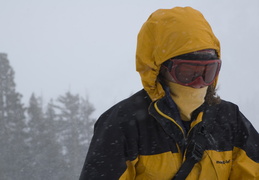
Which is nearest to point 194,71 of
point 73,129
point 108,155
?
point 108,155

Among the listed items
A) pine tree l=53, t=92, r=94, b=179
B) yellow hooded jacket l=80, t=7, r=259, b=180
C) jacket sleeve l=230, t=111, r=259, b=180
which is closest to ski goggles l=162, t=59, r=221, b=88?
yellow hooded jacket l=80, t=7, r=259, b=180

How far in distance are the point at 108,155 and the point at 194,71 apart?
917mm

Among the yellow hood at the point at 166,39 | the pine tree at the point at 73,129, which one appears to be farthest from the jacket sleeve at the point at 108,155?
the pine tree at the point at 73,129

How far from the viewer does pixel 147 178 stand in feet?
8.35

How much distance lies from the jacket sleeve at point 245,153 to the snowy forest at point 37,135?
94.1 ft

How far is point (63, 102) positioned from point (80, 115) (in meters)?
2.05

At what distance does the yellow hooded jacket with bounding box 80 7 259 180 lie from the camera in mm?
2482

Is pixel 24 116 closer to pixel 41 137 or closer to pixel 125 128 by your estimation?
pixel 41 137

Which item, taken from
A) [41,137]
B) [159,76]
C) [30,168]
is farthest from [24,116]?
[159,76]

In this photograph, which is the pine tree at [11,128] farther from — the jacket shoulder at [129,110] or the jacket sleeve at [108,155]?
the jacket sleeve at [108,155]

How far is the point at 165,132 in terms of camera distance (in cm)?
259

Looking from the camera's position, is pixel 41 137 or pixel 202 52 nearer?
pixel 202 52

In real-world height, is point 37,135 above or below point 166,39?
below

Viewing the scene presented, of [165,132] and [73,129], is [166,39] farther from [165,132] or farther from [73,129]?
[73,129]
